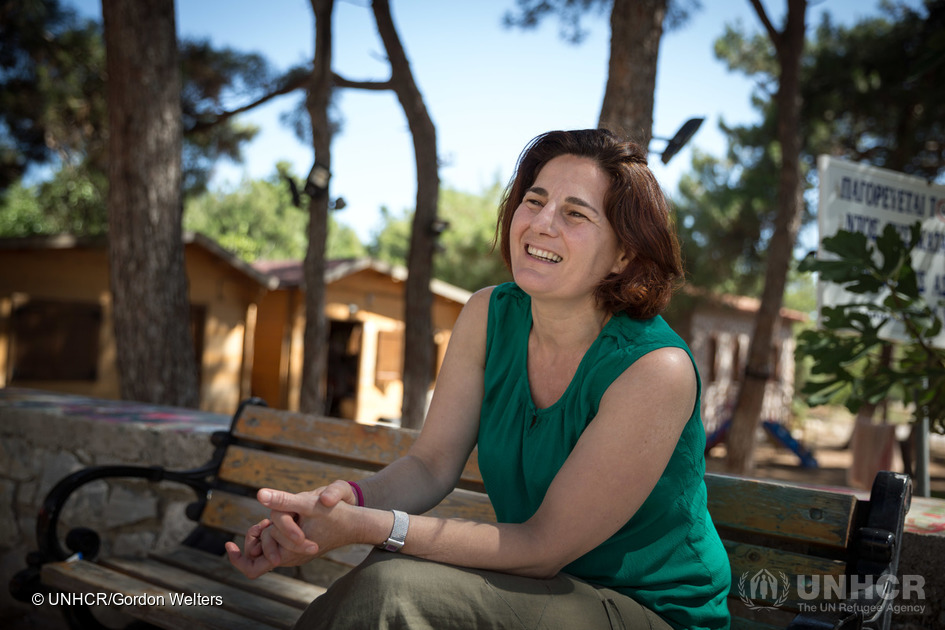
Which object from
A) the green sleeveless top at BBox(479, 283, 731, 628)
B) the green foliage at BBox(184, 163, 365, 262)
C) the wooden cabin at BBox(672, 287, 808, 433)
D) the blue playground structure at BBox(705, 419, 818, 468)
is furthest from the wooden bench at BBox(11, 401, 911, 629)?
the green foliage at BBox(184, 163, 365, 262)

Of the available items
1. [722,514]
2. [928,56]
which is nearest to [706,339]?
[928,56]

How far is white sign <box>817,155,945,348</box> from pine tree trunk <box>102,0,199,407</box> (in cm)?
389

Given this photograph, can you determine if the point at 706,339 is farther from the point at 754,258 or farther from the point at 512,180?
the point at 512,180

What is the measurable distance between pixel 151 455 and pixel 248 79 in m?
8.26

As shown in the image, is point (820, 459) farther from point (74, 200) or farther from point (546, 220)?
point (546, 220)

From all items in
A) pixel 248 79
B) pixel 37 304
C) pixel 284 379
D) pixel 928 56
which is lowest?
pixel 284 379

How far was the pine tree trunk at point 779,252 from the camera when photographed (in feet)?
→ 24.3

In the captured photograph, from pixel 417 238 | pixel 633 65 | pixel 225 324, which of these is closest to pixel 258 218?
pixel 225 324

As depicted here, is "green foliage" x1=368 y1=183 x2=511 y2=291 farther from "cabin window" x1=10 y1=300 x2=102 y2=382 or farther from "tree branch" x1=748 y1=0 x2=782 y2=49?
"cabin window" x1=10 y1=300 x2=102 y2=382

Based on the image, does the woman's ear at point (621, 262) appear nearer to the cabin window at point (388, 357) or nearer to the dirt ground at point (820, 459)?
the dirt ground at point (820, 459)

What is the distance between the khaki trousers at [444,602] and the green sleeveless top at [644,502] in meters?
0.13

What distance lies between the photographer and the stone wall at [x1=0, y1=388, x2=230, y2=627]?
321 cm

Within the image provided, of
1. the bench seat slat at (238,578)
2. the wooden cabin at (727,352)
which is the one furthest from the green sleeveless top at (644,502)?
the wooden cabin at (727,352)

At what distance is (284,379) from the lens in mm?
15711
